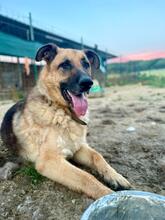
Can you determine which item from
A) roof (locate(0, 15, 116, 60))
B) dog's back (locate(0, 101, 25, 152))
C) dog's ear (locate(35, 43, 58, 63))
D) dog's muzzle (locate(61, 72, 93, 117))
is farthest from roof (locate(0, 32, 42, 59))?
dog's muzzle (locate(61, 72, 93, 117))

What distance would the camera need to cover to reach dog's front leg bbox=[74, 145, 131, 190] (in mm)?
2559

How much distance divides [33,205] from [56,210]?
0.71ft

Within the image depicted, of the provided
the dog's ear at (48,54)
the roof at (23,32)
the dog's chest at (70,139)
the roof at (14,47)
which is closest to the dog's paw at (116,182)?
the dog's chest at (70,139)

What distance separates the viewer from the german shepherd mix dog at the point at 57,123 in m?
2.62

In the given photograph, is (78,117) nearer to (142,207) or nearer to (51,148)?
(51,148)

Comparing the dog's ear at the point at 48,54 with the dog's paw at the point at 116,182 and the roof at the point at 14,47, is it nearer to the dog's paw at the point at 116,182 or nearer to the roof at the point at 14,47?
the dog's paw at the point at 116,182

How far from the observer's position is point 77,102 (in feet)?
9.55

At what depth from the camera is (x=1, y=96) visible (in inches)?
490

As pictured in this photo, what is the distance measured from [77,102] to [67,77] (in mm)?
318

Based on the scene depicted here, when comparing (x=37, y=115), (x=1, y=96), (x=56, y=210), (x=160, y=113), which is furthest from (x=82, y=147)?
(x=1, y=96)

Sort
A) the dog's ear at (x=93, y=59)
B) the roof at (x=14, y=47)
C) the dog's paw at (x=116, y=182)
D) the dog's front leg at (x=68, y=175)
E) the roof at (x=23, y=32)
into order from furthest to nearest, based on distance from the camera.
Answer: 1. the roof at (x=23, y=32)
2. the roof at (x=14, y=47)
3. the dog's ear at (x=93, y=59)
4. the dog's paw at (x=116, y=182)
5. the dog's front leg at (x=68, y=175)

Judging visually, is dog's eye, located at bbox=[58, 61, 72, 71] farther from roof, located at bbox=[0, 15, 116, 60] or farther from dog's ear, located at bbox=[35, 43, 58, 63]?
roof, located at bbox=[0, 15, 116, 60]

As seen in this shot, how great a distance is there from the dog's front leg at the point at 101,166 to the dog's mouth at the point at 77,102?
42cm

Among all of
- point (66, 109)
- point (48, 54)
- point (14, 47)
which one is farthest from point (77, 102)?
point (14, 47)
